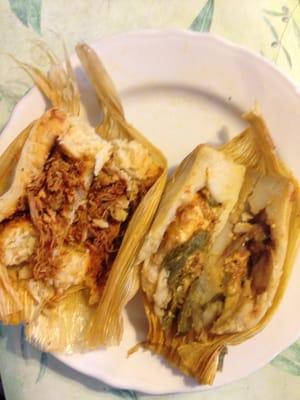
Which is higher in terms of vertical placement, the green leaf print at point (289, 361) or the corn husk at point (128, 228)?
the corn husk at point (128, 228)

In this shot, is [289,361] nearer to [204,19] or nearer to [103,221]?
[103,221]

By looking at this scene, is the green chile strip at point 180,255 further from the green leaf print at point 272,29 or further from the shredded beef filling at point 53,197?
the green leaf print at point 272,29

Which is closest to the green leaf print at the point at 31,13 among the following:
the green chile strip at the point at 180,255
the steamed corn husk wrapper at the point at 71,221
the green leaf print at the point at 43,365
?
the steamed corn husk wrapper at the point at 71,221

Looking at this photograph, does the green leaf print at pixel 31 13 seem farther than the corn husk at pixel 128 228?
→ Yes

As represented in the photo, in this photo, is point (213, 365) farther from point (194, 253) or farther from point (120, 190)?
point (120, 190)

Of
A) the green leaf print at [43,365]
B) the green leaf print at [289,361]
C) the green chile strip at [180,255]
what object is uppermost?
the green chile strip at [180,255]

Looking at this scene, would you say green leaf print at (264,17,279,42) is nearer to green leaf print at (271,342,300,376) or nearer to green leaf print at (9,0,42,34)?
green leaf print at (9,0,42,34)

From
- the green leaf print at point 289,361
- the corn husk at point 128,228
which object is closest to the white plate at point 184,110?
the corn husk at point 128,228
